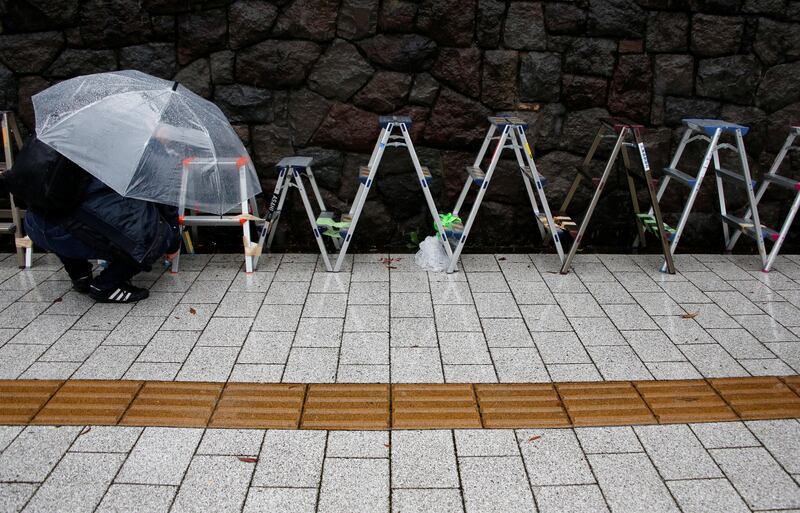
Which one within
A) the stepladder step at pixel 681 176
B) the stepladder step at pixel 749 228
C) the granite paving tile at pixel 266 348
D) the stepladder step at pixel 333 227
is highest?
the stepladder step at pixel 681 176

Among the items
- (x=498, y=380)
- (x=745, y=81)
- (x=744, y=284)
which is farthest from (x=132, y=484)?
(x=745, y=81)

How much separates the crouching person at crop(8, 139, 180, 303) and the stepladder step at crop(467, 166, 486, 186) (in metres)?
2.24

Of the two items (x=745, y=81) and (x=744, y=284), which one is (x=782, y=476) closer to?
(x=744, y=284)

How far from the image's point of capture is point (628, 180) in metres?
5.55

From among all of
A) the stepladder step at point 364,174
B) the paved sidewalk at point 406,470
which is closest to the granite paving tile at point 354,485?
the paved sidewalk at point 406,470

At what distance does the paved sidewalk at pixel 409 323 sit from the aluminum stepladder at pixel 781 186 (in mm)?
211

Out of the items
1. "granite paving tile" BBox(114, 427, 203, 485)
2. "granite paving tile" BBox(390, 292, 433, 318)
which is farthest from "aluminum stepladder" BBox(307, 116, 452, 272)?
"granite paving tile" BBox(114, 427, 203, 485)

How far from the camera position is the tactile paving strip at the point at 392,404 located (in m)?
3.27

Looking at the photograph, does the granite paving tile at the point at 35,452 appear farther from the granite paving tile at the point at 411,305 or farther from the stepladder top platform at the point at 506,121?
the stepladder top platform at the point at 506,121

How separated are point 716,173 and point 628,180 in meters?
0.69

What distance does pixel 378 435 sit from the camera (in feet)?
10.4

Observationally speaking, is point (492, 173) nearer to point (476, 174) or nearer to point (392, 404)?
point (476, 174)

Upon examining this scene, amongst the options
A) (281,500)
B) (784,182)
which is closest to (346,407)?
(281,500)

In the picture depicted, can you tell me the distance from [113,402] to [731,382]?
3292 millimetres
